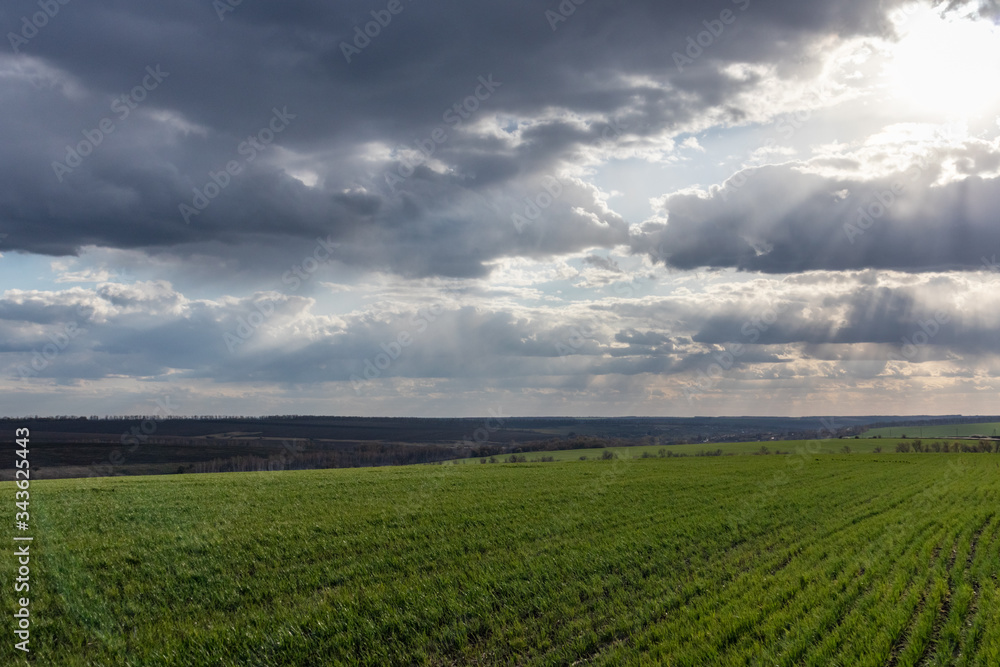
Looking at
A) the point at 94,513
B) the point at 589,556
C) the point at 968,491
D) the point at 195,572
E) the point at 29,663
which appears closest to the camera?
the point at 29,663

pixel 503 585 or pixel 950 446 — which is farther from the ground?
pixel 503 585

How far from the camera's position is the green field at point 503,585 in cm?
1088

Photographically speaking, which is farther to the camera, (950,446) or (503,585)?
(950,446)

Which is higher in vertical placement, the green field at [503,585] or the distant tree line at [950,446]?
the green field at [503,585]

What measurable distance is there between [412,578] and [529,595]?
327 centimetres

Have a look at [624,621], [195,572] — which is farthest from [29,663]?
[624,621]

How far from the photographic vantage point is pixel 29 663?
404 inches

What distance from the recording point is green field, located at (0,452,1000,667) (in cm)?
1088

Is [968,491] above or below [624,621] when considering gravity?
below

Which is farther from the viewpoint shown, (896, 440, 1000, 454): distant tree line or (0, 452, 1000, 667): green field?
(896, 440, 1000, 454): distant tree line

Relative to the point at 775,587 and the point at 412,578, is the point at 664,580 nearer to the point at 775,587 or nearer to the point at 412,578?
the point at 775,587

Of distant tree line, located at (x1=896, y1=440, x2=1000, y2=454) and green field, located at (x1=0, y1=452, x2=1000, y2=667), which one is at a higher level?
green field, located at (x1=0, y1=452, x2=1000, y2=667)

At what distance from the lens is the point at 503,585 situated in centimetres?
1490

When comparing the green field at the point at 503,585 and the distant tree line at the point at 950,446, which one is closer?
the green field at the point at 503,585
